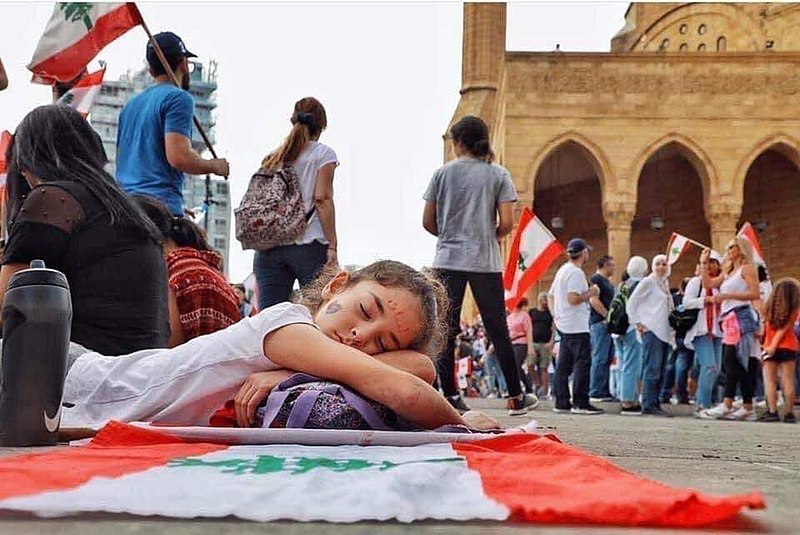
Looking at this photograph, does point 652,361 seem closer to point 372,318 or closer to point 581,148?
point 372,318

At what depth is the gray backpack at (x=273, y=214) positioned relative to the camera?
5.19 meters

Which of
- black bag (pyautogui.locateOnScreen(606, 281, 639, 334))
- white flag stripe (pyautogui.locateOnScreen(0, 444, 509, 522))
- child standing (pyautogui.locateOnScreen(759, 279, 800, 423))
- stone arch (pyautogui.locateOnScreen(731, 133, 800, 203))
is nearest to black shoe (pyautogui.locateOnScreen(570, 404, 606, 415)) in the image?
black bag (pyautogui.locateOnScreen(606, 281, 639, 334))

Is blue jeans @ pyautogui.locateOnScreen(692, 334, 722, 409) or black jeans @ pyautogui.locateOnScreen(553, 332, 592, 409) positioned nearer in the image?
black jeans @ pyautogui.locateOnScreen(553, 332, 592, 409)

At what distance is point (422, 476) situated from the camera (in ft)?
4.82

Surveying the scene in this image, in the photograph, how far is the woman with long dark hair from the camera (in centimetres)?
317

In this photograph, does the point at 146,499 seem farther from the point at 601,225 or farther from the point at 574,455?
the point at 601,225

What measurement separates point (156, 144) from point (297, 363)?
2839 mm

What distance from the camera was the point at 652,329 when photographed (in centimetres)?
935

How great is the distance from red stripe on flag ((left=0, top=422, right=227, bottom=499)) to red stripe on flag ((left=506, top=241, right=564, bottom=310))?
10692 mm

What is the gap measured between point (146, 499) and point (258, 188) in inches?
166

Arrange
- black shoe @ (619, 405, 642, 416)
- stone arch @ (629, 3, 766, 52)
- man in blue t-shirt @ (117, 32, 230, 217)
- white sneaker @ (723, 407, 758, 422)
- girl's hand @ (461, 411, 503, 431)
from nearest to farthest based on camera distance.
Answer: girl's hand @ (461, 411, 503, 431) → man in blue t-shirt @ (117, 32, 230, 217) → white sneaker @ (723, 407, 758, 422) → black shoe @ (619, 405, 642, 416) → stone arch @ (629, 3, 766, 52)

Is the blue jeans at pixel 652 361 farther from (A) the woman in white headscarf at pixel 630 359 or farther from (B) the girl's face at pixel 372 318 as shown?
(B) the girl's face at pixel 372 318

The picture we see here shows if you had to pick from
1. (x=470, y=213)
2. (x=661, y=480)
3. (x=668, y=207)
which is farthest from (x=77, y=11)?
(x=668, y=207)

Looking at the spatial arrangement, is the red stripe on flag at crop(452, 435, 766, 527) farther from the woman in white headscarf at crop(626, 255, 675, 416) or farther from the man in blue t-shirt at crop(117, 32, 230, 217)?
the woman in white headscarf at crop(626, 255, 675, 416)
